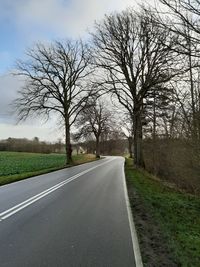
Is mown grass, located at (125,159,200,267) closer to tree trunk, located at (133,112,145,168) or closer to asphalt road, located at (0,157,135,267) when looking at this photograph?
asphalt road, located at (0,157,135,267)

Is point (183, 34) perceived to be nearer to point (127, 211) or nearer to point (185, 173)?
point (127, 211)

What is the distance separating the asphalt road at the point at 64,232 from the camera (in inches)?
251

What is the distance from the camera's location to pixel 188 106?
21594 mm

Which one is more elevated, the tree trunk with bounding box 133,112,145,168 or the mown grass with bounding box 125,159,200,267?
the tree trunk with bounding box 133,112,145,168

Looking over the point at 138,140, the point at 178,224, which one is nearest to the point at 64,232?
the point at 178,224

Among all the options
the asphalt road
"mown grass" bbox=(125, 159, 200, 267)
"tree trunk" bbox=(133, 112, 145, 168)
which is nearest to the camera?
the asphalt road

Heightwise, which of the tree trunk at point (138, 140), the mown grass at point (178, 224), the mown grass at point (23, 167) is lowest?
the mown grass at point (178, 224)

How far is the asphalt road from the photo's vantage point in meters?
6.36

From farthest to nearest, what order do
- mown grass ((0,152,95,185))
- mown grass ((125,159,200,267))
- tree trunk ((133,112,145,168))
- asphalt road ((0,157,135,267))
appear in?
tree trunk ((133,112,145,168)) < mown grass ((0,152,95,185)) < mown grass ((125,159,200,267)) < asphalt road ((0,157,135,267))

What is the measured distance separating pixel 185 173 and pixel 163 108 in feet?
39.4

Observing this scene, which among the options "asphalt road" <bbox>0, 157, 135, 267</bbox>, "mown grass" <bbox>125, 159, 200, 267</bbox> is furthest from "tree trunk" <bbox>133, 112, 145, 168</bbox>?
"asphalt road" <bbox>0, 157, 135, 267</bbox>

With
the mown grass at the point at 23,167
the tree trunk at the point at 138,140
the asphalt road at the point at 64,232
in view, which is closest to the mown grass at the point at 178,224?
the asphalt road at the point at 64,232

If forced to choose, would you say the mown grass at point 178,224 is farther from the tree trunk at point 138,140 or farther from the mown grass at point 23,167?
A: the tree trunk at point 138,140

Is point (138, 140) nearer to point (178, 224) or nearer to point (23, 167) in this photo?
point (23, 167)
